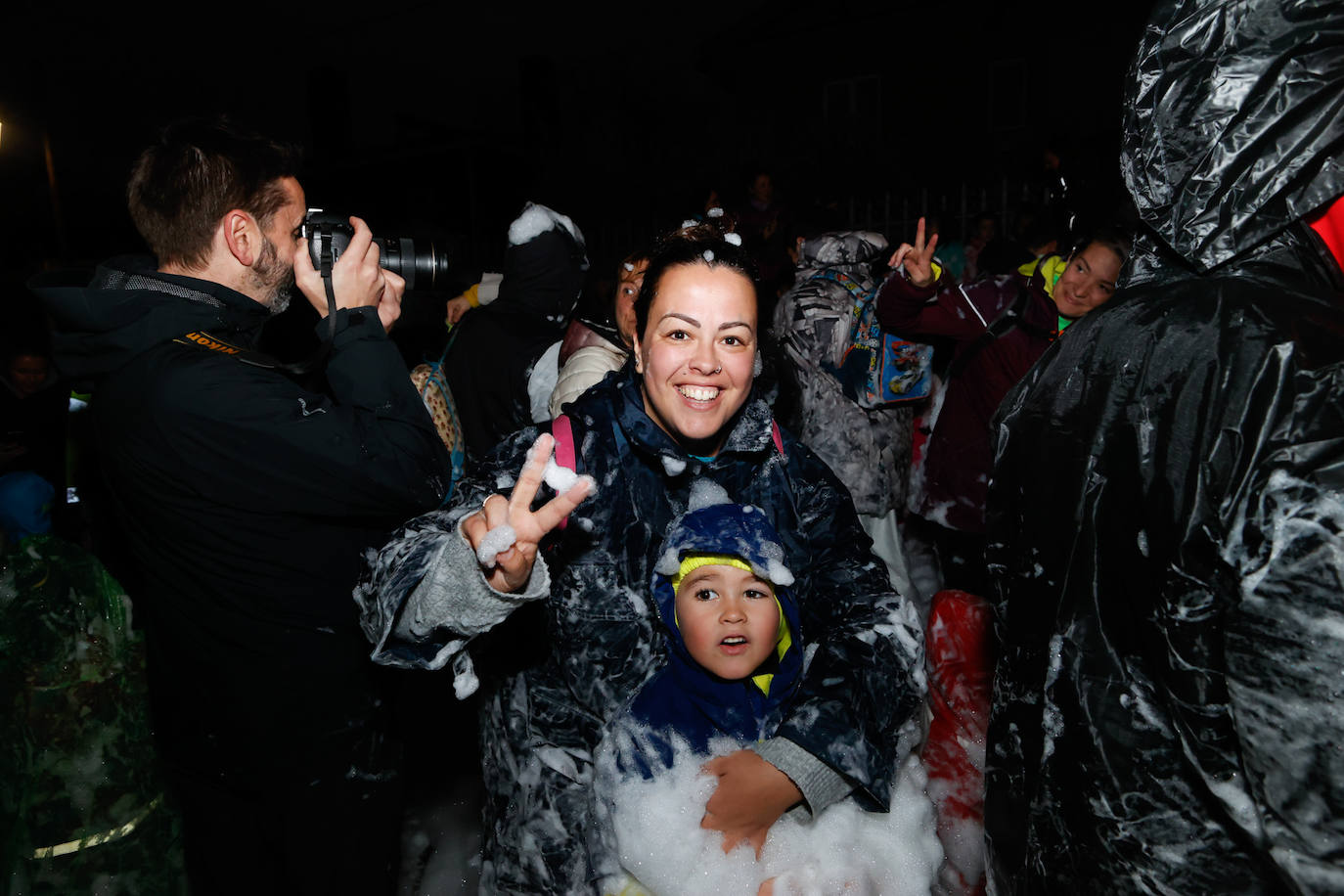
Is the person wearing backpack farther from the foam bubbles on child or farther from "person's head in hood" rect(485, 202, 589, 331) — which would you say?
the foam bubbles on child

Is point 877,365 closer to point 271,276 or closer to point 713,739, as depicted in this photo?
point 713,739

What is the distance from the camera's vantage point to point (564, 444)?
1745mm

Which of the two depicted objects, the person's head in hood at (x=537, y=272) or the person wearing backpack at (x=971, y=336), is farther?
the person's head in hood at (x=537, y=272)

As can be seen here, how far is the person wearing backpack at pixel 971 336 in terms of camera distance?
11.3 ft

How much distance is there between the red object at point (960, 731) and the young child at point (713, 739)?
0.71m

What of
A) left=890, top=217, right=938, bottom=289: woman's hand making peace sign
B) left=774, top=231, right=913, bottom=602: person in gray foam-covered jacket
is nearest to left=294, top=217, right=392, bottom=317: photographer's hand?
left=774, top=231, right=913, bottom=602: person in gray foam-covered jacket

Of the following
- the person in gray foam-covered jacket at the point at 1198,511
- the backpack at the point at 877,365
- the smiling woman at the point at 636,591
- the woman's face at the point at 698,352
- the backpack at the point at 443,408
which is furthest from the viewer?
the backpack at the point at 877,365

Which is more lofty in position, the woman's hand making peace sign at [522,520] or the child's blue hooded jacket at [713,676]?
the woman's hand making peace sign at [522,520]

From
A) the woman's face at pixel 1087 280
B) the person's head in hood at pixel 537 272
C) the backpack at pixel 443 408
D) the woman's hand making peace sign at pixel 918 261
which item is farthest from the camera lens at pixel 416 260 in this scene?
the woman's face at pixel 1087 280

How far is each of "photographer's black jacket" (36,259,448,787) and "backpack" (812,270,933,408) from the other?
259cm

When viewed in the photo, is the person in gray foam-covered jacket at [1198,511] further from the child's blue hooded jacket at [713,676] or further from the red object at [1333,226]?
the child's blue hooded jacket at [713,676]

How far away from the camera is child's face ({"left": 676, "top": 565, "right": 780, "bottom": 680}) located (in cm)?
169

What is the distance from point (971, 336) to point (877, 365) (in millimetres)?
489

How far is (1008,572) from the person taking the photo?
1.42m
